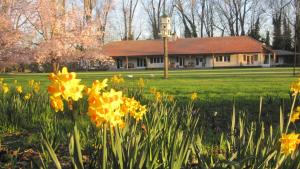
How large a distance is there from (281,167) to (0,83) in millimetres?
7463

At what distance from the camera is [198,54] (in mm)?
62188

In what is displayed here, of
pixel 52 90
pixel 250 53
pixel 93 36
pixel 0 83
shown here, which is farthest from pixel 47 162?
pixel 250 53

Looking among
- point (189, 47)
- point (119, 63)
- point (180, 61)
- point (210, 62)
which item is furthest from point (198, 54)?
point (119, 63)

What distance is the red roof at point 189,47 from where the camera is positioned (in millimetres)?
61688

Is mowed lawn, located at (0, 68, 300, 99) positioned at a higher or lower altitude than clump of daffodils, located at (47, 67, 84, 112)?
lower

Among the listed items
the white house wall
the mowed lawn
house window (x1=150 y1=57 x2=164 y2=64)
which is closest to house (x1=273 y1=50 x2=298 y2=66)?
the white house wall

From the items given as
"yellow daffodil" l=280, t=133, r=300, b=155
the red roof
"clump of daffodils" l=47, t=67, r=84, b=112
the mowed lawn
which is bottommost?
the mowed lawn

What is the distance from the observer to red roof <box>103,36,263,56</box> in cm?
6169

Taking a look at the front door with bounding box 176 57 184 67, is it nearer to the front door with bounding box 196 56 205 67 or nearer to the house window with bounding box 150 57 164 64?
the front door with bounding box 196 56 205 67

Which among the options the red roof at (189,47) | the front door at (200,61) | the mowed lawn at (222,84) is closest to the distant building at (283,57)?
the red roof at (189,47)

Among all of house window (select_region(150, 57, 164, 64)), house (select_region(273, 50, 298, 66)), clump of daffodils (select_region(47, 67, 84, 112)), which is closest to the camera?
clump of daffodils (select_region(47, 67, 84, 112))

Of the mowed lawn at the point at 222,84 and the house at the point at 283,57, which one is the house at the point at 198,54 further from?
the mowed lawn at the point at 222,84

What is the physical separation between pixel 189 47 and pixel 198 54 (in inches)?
94.5

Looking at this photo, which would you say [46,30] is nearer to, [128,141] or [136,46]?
[128,141]
